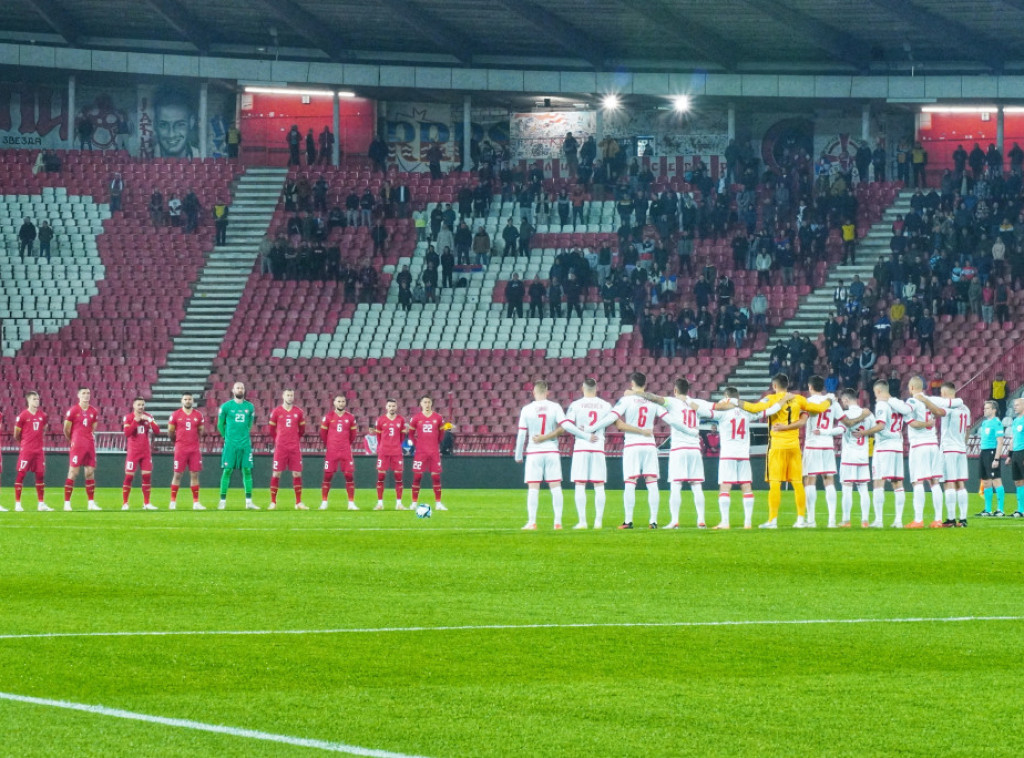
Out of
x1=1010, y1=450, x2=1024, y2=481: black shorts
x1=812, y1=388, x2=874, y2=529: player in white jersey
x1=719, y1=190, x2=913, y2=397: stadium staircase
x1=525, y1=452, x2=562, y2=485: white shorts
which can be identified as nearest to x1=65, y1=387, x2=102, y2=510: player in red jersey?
x1=525, y1=452, x2=562, y2=485: white shorts

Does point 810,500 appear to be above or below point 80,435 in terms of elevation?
below

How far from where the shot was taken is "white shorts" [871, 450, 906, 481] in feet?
76.8

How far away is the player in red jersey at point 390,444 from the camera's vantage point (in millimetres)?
28656

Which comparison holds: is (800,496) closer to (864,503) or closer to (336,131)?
(864,503)

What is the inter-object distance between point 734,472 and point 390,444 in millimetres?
8371

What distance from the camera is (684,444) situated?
73.3 ft

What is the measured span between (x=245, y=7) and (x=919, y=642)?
1640 inches

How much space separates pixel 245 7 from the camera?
159 ft

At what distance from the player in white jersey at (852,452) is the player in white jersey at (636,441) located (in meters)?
2.66

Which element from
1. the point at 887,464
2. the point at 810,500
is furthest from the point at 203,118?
the point at 810,500

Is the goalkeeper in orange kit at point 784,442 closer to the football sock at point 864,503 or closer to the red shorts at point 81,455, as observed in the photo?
the football sock at point 864,503

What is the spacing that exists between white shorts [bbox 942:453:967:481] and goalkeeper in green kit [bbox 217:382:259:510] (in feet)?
37.4

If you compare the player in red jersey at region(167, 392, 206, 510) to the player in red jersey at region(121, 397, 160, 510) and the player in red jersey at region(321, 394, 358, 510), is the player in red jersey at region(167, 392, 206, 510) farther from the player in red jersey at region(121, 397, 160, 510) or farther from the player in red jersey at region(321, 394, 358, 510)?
the player in red jersey at region(321, 394, 358, 510)

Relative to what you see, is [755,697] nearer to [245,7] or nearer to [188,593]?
[188,593]
